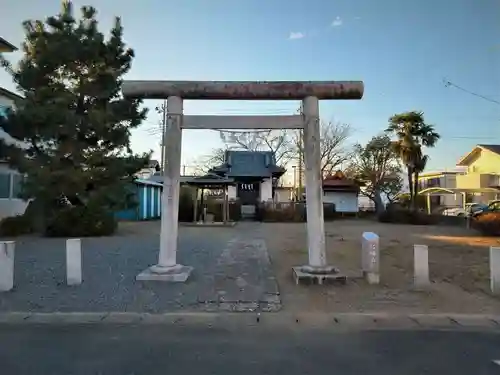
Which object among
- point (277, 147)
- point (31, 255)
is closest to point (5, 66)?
point (31, 255)

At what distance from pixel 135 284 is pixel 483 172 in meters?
38.8

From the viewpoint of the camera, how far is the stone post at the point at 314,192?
26.1ft

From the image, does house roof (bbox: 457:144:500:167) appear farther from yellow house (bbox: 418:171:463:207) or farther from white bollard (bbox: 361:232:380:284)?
white bollard (bbox: 361:232:380:284)

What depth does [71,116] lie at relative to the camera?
47.3 feet

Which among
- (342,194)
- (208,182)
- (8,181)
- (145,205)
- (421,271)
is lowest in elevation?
(421,271)

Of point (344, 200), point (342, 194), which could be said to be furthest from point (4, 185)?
point (344, 200)

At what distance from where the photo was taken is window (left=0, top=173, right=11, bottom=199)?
17.2 m

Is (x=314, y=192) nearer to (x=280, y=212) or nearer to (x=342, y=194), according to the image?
(x=280, y=212)

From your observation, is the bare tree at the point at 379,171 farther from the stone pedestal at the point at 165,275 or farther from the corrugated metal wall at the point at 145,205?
the stone pedestal at the point at 165,275

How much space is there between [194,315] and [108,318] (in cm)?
115

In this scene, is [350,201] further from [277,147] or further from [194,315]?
[194,315]

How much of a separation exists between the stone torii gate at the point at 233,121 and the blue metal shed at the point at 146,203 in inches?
755

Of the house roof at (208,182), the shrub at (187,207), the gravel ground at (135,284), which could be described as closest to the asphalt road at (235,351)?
the gravel ground at (135,284)

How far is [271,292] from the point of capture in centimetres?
719
